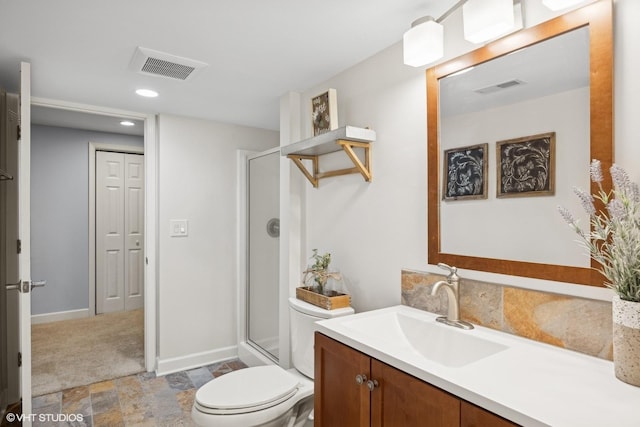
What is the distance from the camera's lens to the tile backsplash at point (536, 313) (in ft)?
3.60

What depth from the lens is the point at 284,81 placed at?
234 cm

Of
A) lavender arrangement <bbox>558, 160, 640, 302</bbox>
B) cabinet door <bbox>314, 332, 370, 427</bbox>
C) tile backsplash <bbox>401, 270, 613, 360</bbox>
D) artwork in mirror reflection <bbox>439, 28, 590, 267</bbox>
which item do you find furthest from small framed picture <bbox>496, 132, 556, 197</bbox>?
cabinet door <bbox>314, 332, 370, 427</bbox>

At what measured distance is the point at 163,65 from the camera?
2061mm

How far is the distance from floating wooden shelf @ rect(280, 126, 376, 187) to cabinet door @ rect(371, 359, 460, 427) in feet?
3.35

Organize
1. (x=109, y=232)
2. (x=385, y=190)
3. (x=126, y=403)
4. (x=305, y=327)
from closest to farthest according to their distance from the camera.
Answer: (x=385, y=190) < (x=305, y=327) < (x=126, y=403) < (x=109, y=232)

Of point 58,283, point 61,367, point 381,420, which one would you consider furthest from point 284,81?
point 58,283

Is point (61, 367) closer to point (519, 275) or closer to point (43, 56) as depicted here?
point (43, 56)

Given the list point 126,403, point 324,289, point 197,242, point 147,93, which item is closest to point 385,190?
point 324,289

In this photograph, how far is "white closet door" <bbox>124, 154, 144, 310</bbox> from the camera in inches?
182

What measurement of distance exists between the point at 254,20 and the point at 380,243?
1.17m

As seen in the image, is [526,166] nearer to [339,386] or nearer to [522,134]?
[522,134]

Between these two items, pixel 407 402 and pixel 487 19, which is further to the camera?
pixel 487 19

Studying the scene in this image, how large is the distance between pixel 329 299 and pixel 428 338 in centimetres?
57

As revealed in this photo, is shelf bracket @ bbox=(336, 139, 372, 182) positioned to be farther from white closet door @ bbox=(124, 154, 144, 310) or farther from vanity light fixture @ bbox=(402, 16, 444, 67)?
white closet door @ bbox=(124, 154, 144, 310)
